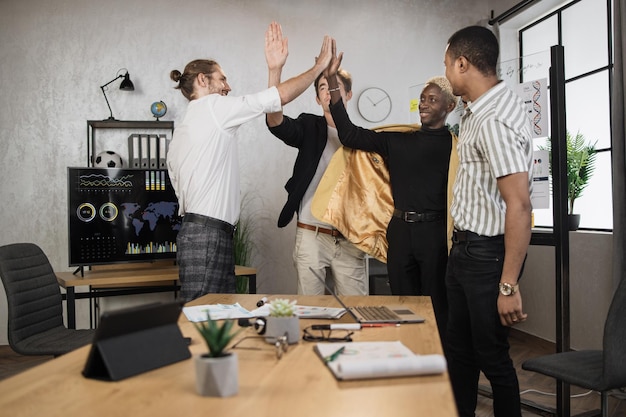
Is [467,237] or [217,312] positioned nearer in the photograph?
[217,312]

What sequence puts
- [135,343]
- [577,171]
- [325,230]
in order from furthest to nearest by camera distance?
1. [577,171]
2. [325,230]
3. [135,343]

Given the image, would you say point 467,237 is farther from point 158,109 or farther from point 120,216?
point 158,109

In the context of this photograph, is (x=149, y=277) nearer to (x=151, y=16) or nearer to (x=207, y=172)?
(x=207, y=172)

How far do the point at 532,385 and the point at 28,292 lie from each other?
2.94 m

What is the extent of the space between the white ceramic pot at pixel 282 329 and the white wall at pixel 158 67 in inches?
145

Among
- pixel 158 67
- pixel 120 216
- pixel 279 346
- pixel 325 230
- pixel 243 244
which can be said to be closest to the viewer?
pixel 279 346

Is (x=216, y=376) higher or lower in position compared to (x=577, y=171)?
lower

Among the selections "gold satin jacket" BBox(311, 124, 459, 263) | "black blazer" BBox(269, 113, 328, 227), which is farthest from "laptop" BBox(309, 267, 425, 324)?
"black blazer" BBox(269, 113, 328, 227)

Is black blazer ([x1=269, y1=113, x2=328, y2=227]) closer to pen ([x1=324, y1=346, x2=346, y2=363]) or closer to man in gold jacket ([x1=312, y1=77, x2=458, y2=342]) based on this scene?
man in gold jacket ([x1=312, y1=77, x2=458, y2=342])

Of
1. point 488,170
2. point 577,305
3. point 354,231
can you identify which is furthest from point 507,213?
point 577,305

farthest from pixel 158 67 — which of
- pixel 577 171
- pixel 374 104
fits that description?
pixel 577 171

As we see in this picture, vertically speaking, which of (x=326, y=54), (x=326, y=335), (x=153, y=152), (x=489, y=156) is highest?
(x=326, y=54)

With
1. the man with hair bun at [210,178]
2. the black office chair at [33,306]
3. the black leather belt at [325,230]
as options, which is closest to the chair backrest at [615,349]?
the black leather belt at [325,230]

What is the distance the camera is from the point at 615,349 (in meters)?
2.15
